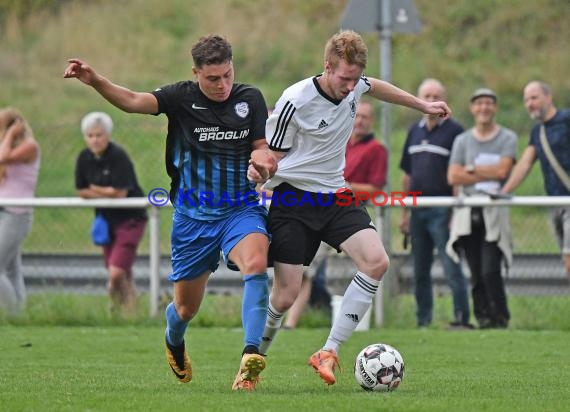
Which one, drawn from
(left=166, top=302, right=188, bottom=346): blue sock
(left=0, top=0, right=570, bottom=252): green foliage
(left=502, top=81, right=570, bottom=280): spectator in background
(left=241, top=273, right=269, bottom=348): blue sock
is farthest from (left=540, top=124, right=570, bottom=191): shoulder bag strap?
(left=0, top=0, right=570, bottom=252): green foliage

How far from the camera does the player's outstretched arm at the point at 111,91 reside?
24.2 feet

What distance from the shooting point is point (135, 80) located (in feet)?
78.1

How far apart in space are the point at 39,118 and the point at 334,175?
605 inches

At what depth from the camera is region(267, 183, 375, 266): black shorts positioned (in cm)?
814

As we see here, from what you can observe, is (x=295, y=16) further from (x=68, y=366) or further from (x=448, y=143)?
(x=68, y=366)

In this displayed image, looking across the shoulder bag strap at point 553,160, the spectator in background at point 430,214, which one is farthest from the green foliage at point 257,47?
the shoulder bag strap at point 553,160

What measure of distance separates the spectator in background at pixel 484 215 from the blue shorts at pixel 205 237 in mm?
4788

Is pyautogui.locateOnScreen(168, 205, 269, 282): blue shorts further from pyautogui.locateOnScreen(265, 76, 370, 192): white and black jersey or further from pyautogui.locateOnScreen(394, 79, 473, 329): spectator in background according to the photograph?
pyautogui.locateOnScreen(394, 79, 473, 329): spectator in background

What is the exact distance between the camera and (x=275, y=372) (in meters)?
8.88

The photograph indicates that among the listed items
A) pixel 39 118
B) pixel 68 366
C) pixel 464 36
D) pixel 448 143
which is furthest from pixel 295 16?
pixel 68 366

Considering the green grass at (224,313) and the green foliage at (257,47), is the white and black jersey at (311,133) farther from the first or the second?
the green foliage at (257,47)

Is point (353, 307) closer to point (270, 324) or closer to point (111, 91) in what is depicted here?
point (270, 324)

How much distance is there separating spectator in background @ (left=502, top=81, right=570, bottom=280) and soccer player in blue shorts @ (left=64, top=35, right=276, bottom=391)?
5.03 meters

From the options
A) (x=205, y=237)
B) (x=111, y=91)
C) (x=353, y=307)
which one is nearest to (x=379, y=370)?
(x=353, y=307)
